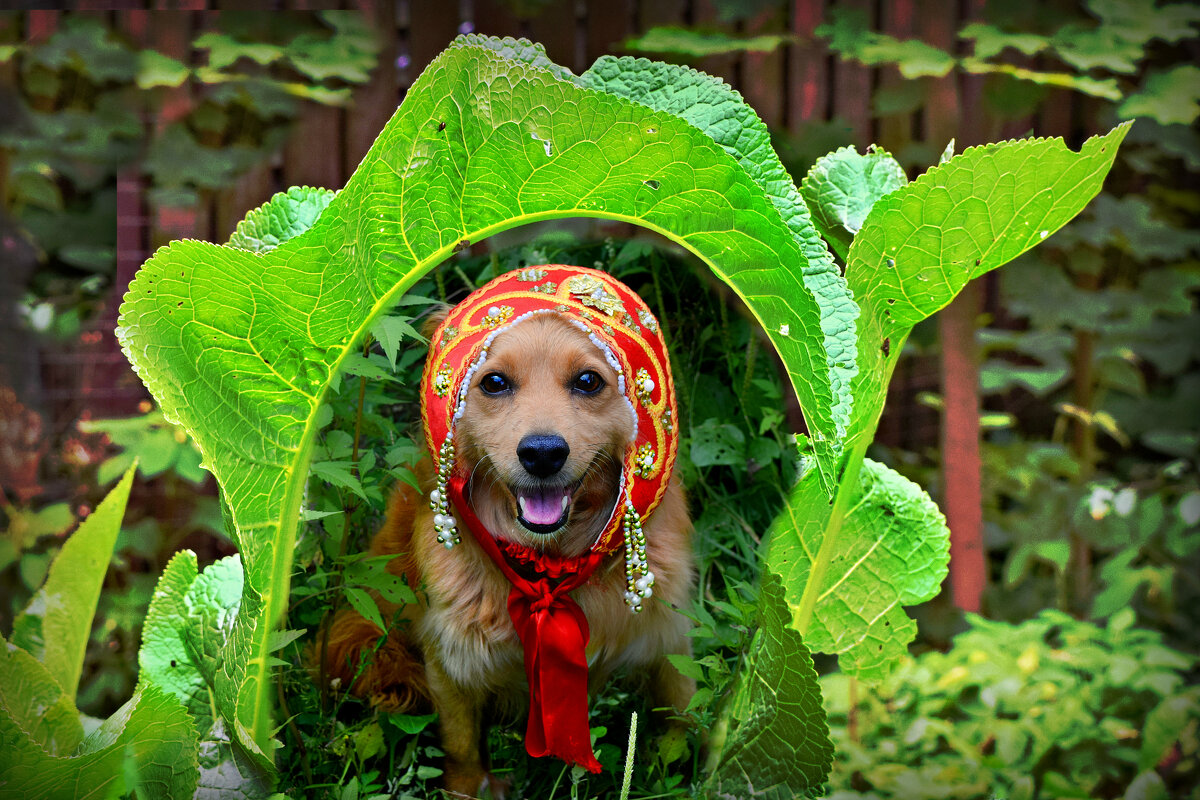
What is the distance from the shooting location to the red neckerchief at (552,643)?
2.77ft

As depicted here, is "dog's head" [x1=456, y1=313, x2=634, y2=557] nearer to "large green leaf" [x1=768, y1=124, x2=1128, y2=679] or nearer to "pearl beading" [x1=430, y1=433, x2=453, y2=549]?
"pearl beading" [x1=430, y1=433, x2=453, y2=549]

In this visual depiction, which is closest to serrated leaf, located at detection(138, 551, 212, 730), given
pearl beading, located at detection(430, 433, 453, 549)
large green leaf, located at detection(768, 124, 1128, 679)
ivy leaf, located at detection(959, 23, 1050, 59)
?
pearl beading, located at detection(430, 433, 453, 549)

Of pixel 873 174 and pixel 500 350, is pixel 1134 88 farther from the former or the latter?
pixel 500 350

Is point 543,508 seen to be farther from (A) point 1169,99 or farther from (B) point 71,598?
(A) point 1169,99

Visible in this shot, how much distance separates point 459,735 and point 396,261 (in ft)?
1.51

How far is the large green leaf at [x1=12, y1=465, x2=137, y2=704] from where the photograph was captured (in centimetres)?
99

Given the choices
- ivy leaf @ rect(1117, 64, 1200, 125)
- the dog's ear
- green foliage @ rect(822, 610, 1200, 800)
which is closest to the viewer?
the dog's ear

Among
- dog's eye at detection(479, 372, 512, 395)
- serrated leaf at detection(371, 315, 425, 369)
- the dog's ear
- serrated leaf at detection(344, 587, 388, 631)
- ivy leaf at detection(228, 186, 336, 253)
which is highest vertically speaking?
ivy leaf at detection(228, 186, 336, 253)

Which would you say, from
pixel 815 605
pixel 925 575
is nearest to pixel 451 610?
pixel 815 605

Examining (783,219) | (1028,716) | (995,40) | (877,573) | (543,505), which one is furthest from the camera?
(995,40)

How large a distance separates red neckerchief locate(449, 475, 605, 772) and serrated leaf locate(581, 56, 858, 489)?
25cm

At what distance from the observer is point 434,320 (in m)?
0.95

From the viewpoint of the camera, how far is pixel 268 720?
0.81 m

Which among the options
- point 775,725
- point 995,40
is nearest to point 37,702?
point 775,725
